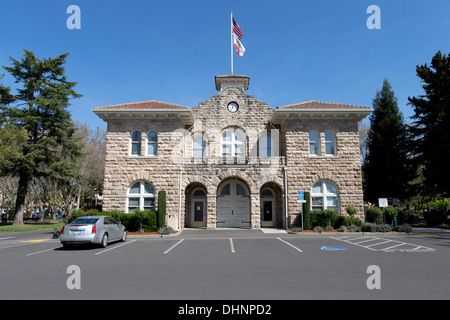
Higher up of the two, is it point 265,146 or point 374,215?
point 265,146

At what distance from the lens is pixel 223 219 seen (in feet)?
78.2

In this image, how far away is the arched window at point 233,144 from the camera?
24406 millimetres

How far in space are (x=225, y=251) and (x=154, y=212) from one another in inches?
374

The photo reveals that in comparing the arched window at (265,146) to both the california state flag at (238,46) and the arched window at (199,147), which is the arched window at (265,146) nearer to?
the arched window at (199,147)

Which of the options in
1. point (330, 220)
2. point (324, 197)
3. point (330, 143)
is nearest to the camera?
point (330, 220)

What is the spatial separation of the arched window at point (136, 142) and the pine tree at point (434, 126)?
87.3ft

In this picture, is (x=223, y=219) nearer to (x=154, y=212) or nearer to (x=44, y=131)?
(x=154, y=212)

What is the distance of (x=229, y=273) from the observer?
801 centimetres

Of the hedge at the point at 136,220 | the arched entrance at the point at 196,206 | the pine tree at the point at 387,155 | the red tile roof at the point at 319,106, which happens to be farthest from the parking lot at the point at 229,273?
the pine tree at the point at 387,155

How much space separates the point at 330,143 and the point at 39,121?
91.7 ft

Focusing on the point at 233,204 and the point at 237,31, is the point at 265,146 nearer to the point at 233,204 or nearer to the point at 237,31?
the point at 233,204

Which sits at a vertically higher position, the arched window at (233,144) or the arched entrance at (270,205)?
the arched window at (233,144)

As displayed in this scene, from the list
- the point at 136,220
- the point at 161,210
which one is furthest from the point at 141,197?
the point at 161,210

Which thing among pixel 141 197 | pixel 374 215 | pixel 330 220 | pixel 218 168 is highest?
pixel 218 168
